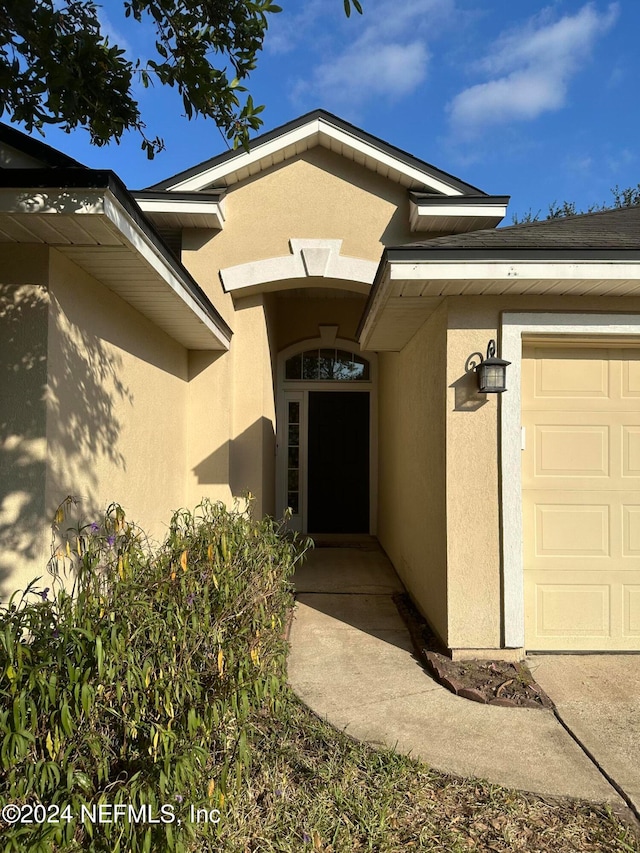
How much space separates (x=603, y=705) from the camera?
3.64 meters

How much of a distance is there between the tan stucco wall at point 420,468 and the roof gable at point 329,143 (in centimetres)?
225

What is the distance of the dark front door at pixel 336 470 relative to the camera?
10.1 metres

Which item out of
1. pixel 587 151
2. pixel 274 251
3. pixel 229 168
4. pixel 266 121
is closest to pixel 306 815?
pixel 266 121

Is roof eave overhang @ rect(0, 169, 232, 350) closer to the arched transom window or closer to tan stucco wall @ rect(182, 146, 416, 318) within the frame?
tan stucco wall @ rect(182, 146, 416, 318)

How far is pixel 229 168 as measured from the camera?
6.88 metres

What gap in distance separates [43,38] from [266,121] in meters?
1.21

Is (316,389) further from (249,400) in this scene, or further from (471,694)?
(471,694)

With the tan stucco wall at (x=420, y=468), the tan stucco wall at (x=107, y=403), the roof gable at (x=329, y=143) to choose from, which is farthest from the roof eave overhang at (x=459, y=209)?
the tan stucco wall at (x=107, y=403)

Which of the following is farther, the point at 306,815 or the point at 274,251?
the point at 274,251

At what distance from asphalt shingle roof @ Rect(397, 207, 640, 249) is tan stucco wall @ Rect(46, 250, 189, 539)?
7.70 feet

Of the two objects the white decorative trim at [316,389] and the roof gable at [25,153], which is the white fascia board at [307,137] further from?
the roof gable at [25,153]

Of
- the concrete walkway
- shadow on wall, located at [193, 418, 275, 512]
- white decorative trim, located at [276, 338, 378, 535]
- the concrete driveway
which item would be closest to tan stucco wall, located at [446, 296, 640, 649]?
the concrete walkway

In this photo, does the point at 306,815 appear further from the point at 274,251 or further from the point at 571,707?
the point at 274,251

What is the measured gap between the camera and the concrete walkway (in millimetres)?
2896
